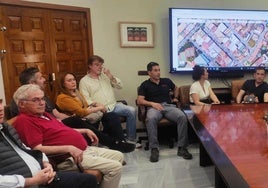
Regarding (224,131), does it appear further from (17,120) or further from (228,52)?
(228,52)

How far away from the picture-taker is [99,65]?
3373 mm

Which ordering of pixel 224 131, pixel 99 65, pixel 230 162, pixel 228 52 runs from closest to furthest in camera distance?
pixel 230 162 → pixel 224 131 → pixel 99 65 → pixel 228 52

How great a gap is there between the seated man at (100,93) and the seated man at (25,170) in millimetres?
1653

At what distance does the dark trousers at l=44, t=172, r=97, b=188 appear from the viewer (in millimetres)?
1616

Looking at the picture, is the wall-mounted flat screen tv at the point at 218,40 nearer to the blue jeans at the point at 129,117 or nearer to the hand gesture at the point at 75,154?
the blue jeans at the point at 129,117

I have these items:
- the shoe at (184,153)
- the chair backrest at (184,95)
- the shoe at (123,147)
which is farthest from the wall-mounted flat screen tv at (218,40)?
the shoe at (123,147)

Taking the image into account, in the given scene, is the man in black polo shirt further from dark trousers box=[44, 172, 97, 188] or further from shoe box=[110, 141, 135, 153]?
dark trousers box=[44, 172, 97, 188]

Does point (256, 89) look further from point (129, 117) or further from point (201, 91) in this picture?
point (129, 117)

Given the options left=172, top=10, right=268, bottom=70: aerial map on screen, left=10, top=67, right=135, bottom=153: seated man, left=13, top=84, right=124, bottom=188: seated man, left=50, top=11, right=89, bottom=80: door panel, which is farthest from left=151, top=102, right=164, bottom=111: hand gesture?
left=13, top=84, right=124, bottom=188: seated man

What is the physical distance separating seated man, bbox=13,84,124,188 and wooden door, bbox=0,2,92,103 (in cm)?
140

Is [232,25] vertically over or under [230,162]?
over

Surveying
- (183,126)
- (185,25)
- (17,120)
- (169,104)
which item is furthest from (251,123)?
(185,25)

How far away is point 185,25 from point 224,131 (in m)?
2.47

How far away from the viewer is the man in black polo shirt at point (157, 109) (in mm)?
3111
